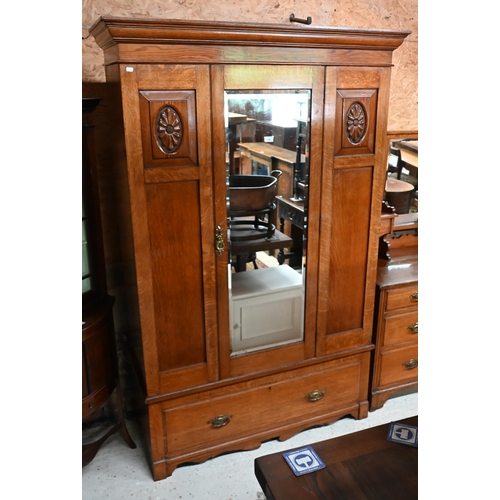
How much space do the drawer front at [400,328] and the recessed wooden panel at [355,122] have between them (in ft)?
3.00

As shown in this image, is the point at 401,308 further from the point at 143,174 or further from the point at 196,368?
the point at 143,174

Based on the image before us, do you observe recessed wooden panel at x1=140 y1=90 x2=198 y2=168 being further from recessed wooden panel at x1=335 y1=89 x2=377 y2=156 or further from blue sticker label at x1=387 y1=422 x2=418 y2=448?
blue sticker label at x1=387 y1=422 x2=418 y2=448

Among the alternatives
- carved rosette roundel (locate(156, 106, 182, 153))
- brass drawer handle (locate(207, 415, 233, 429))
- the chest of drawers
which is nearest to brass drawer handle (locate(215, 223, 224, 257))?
carved rosette roundel (locate(156, 106, 182, 153))

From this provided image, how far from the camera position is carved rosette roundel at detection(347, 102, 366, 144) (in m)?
1.90

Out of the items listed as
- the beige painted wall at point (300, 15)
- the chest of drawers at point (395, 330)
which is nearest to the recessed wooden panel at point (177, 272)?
the beige painted wall at point (300, 15)

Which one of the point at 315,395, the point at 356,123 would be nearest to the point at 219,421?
the point at 315,395

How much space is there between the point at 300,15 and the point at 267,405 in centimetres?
190

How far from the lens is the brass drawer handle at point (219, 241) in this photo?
1.83m

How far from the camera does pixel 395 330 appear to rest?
241cm

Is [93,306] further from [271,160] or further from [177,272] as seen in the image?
[271,160]

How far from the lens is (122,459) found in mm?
2170

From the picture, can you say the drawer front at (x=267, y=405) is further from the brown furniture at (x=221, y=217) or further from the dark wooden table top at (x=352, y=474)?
the dark wooden table top at (x=352, y=474)
